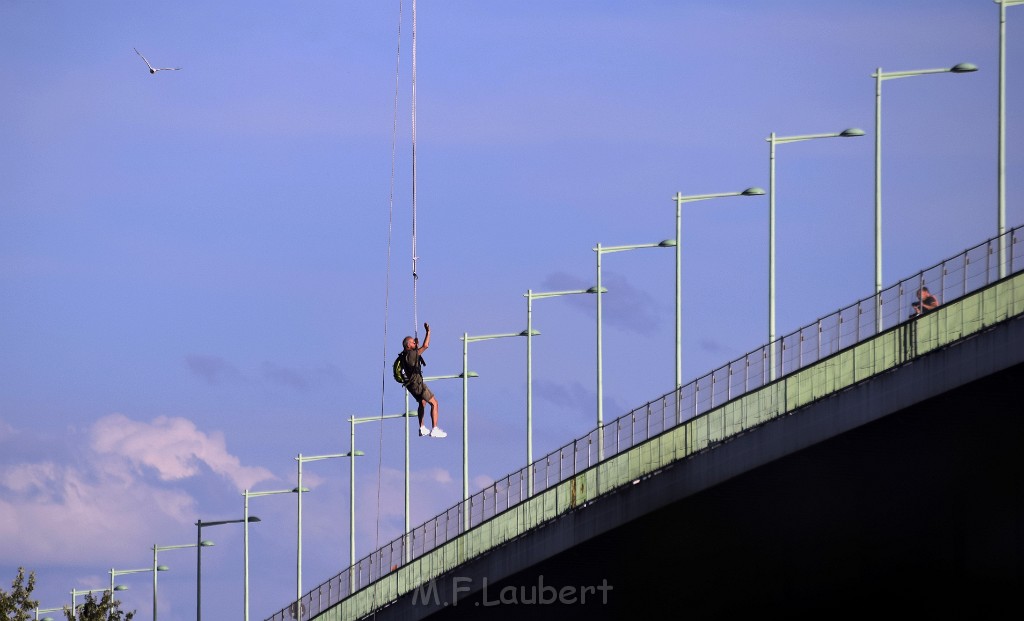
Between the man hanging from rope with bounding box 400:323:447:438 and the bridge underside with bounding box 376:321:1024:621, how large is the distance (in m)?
8.63

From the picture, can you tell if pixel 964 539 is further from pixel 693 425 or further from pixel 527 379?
pixel 527 379

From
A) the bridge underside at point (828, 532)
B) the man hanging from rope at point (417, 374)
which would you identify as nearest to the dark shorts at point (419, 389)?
the man hanging from rope at point (417, 374)

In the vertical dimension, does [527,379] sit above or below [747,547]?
above

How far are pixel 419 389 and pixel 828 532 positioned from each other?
15196 millimetres

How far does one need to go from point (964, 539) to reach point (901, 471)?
11.7 feet

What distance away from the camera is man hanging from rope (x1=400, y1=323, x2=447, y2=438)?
214ft

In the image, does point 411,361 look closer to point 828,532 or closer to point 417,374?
point 417,374

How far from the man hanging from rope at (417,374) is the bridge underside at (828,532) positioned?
863 cm

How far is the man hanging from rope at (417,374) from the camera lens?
65.2 m

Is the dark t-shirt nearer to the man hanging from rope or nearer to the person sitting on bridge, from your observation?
the man hanging from rope

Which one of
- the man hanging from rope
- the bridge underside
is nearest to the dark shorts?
the man hanging from rope

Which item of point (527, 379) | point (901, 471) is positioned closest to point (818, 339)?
point (901, 471)

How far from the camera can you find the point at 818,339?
6762cm

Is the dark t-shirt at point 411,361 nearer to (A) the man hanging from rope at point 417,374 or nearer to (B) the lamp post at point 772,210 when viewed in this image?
(A) the man hanging from rope at point 417,374
